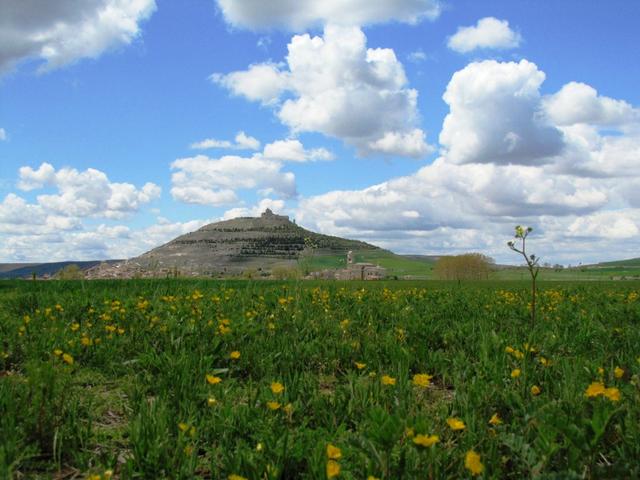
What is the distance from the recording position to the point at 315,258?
347 inches

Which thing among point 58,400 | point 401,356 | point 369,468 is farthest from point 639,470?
point 58,400

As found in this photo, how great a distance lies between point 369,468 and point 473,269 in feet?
253

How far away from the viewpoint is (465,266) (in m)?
76.6

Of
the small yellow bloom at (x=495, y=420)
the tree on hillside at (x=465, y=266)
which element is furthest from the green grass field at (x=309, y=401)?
the tree on hillside at (x=465, y=266)

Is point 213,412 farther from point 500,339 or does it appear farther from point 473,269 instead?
point 473,269

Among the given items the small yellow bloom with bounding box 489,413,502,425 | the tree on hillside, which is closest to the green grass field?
the small yellow bloom with bounding box 489,413,502,425

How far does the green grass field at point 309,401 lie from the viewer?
2.65 meters

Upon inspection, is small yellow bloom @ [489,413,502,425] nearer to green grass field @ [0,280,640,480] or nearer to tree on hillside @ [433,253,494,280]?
green grass field @ [0,280,640,480]

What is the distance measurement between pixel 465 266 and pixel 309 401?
76052mm

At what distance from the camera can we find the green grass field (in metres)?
2.65

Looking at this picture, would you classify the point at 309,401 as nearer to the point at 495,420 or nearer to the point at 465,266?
the point at 495,420

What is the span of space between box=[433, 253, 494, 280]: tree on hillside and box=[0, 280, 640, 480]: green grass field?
237ft

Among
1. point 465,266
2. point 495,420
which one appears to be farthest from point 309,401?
point 465,266

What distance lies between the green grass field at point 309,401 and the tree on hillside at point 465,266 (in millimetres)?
72160
